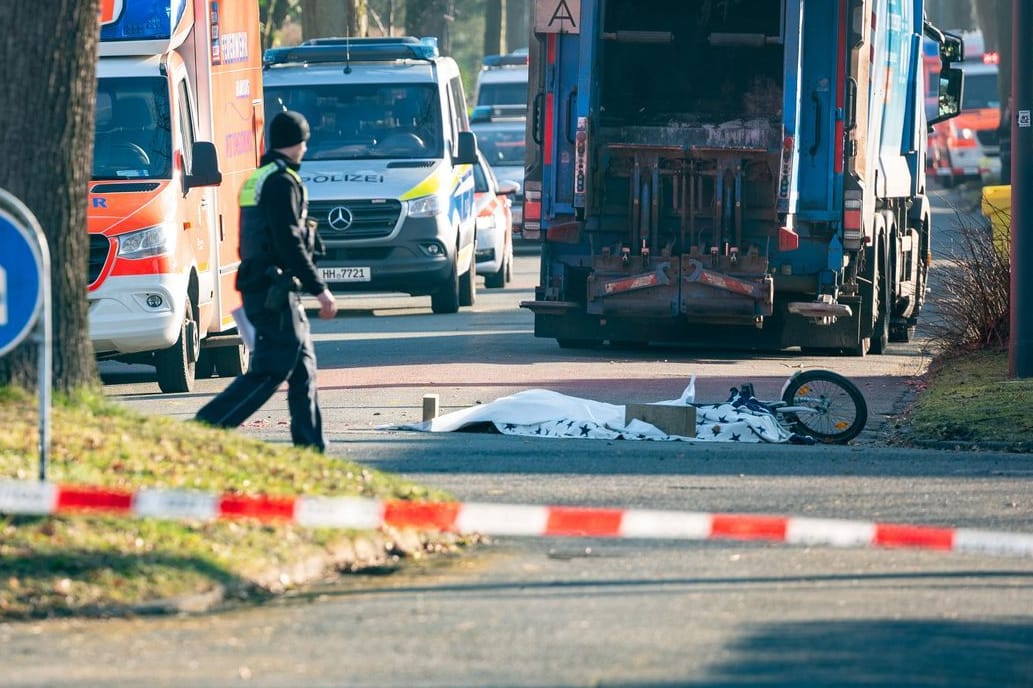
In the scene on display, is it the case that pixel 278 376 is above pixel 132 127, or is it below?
below

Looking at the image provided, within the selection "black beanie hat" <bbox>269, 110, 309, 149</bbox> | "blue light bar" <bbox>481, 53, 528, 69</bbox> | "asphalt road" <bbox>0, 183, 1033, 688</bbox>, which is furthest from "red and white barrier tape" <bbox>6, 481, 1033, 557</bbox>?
"blue light bar" <bbox>481, 53, 528, 69</bbox>

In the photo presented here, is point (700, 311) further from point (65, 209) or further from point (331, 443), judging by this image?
point (65, 209)

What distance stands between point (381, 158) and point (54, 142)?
11.7 metres

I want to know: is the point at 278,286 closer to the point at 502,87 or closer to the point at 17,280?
the point at 17,280

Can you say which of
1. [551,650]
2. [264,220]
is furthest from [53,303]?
[551,650]

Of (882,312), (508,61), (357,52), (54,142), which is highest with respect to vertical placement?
(508,61)

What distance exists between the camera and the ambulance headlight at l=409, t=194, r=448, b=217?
20125mm

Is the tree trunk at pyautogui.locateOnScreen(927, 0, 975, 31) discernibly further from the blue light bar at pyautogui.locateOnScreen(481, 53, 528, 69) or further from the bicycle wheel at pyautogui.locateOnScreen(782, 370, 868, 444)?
the bicycle wheel at pyautogui.locateOnScreen(782, 370, 868, 444)

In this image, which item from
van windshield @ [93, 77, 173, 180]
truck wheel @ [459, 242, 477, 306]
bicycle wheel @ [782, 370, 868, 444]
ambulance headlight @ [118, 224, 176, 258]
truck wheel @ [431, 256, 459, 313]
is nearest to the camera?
bicycle wheel @ [782, 370, 868, 444]

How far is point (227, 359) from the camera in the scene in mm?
15797

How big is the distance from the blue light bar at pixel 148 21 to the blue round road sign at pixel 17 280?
292 inches

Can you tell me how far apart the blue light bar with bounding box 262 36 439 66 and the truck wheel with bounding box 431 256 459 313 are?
2193 mm

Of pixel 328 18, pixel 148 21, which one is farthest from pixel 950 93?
pixel 328 18

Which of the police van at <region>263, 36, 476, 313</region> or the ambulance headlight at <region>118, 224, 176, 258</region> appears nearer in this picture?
the ambulance headlight at <region>118, 224, 176, 258</region>
